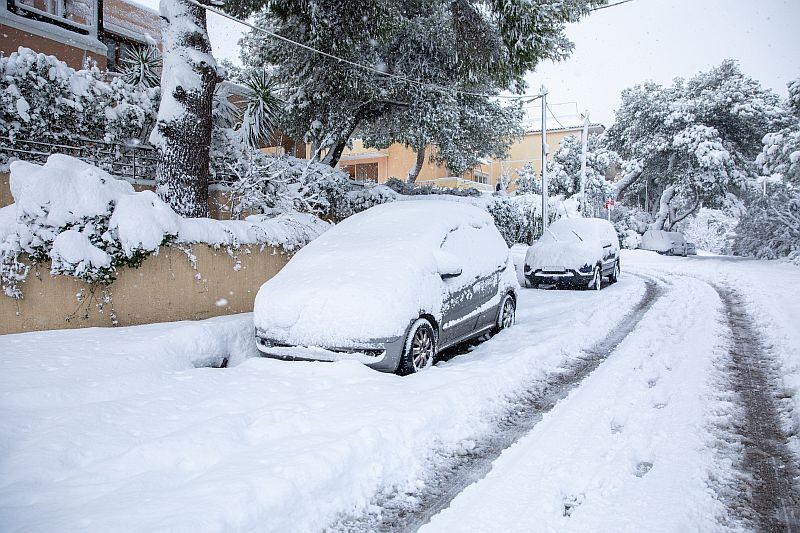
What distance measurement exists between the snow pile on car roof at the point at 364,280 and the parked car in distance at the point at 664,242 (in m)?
27.6

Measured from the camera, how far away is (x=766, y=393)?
481 cm

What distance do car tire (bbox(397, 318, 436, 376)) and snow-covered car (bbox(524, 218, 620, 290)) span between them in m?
7.34

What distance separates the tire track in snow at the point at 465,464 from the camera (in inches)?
116

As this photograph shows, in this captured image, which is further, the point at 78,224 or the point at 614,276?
the point at 614,276

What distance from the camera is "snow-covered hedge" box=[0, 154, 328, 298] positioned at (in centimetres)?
597

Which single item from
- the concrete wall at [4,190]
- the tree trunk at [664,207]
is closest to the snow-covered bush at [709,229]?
the tree trunk at [664,207]

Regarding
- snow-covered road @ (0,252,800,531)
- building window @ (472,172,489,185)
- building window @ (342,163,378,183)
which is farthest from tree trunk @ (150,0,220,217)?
building window @ (472,172,489,185)

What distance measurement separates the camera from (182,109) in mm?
8344

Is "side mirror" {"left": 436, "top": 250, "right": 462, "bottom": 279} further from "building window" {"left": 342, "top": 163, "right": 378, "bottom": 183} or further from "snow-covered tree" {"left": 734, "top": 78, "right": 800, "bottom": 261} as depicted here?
"building window" {"left": 342, "top": 163, "right": 378, "bottom": 183}

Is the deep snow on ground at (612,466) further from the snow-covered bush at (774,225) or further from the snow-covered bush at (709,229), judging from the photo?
the snow-covered bush at (709,229)

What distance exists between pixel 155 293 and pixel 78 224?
4.13 ft

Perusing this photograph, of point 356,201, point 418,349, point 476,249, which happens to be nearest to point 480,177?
point 356,201

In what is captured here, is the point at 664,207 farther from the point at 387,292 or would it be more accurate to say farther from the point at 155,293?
the point at 155,293

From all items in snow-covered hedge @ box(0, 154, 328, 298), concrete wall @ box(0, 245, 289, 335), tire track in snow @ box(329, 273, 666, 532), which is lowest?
tire track in snow @ box(329, 273, 666, 532)
